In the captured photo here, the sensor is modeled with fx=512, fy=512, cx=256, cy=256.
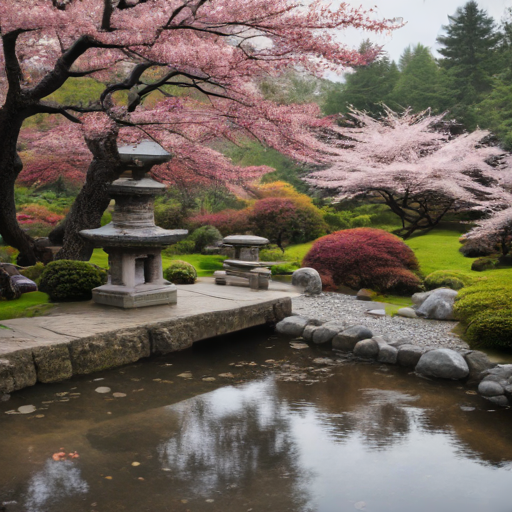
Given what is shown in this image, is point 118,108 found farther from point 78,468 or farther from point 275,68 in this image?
point 78,468

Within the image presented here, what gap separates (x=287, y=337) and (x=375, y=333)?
1.33 metres

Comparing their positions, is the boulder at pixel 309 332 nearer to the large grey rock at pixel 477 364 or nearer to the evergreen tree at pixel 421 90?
the large grey rock at pixel 477 364

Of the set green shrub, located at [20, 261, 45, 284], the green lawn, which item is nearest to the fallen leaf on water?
the green lawn

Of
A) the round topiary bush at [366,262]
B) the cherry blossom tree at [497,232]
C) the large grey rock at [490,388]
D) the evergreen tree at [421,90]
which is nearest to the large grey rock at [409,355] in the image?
the large grey rock at [490,388]

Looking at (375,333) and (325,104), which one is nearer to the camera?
(375,333)

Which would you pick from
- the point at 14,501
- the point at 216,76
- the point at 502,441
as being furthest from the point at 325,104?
the point at 14,501

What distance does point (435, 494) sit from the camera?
352cm

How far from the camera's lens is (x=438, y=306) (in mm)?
8156

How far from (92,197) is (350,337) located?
17.0 ft

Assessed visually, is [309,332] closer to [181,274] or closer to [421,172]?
[181,274]

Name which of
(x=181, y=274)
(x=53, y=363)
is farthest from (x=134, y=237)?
(x=181, y=274)

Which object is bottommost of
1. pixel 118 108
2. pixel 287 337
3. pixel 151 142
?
pixel 287 337

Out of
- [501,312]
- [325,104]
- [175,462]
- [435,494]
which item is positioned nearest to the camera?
[435,494]

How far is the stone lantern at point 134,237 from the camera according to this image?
276 inches
